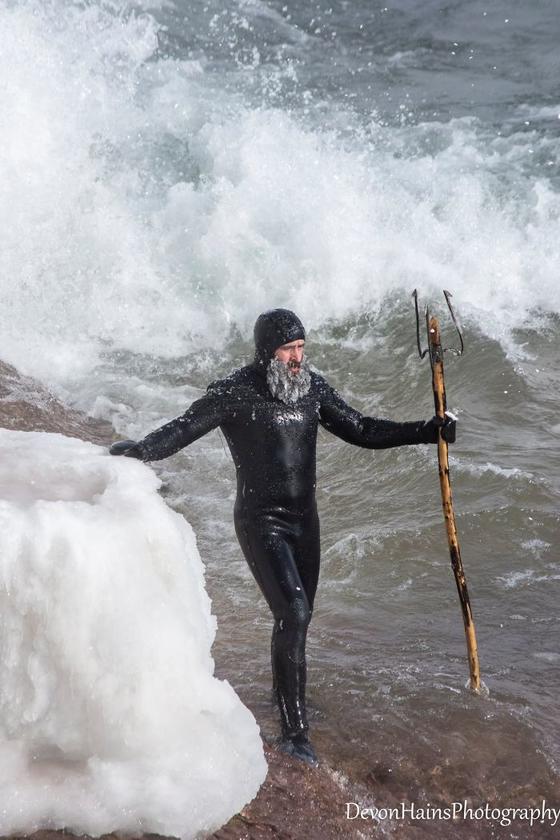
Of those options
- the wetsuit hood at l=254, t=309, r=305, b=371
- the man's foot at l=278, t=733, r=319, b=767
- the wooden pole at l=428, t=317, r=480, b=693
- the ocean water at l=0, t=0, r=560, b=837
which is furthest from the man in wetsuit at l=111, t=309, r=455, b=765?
the ocean water at l=0, t=0, r=560, b=837

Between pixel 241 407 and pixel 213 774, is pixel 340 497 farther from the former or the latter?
pixel 213 774

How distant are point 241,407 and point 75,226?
9623mm

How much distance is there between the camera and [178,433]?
4.24 meters

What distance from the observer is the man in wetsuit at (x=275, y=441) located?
14.0 ft

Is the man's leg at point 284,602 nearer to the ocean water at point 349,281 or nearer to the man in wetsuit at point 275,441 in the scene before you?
the man in wetsuit at point 275,441

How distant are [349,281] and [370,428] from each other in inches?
325

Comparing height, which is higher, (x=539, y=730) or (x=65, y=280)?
(x=65, y=280)

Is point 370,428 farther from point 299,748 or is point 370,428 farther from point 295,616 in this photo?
point 299,748

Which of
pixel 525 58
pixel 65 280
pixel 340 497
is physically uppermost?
pixel 525 58

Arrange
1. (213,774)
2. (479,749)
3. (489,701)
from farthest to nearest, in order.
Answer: (489,701), (479,749), (213,774)

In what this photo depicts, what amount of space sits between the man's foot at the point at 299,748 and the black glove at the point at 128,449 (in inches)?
51.1

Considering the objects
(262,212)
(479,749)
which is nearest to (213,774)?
(479,749)

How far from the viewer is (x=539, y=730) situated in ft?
→ 14.4

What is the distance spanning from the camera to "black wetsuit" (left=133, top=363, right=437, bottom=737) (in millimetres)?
4191
